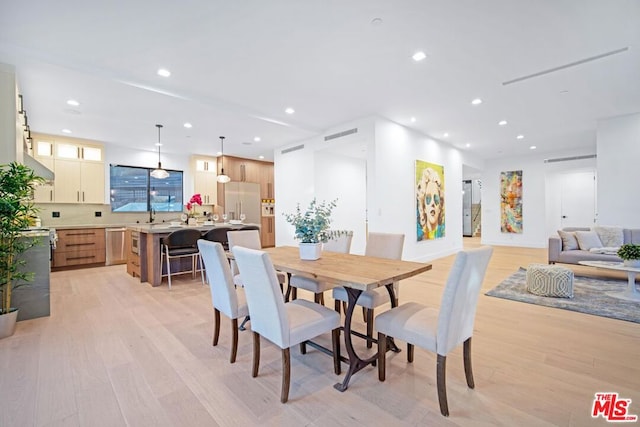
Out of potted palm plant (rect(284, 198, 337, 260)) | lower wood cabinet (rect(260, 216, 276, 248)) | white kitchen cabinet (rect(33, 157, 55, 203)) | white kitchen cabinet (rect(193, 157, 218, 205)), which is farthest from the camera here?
lower wood cabinet (rect(260, 216, 276, 248))

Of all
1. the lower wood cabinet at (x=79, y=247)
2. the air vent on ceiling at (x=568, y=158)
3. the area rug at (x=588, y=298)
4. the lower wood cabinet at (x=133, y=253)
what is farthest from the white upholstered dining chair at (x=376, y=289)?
the air vent on ceiling at (x=568, y=158)

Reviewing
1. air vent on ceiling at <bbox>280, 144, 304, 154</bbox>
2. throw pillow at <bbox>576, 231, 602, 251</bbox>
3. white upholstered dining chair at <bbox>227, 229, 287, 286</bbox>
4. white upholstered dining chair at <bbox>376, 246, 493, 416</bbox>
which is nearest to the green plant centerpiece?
throw pillow at <bbox>576, 231, 602, 251</bbox>

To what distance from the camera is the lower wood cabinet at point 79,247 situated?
18.3 feet

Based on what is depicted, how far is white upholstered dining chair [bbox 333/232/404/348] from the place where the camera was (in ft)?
7.53

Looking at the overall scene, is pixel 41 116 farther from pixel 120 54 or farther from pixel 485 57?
pixel 485 57

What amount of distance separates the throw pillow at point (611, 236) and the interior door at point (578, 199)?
156 inches

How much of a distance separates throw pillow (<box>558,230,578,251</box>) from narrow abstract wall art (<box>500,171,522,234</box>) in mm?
4049

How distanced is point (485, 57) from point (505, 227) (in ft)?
25.0

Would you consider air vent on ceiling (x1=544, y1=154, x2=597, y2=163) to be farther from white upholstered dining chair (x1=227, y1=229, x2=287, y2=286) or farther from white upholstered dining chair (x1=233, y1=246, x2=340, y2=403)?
white upholstered dining chair (x1=233, y1=246, x2=340, y2=403)

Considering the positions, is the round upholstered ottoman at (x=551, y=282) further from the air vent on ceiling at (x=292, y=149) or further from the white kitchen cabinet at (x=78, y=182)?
the white kitchen cabinet at (x=78, y=182)

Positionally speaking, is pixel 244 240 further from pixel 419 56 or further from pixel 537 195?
pixel 537 195

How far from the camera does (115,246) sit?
6242mm

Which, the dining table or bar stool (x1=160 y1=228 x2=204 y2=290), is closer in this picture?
the dining table

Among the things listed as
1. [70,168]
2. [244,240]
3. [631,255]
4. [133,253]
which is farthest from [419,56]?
[70,168]
